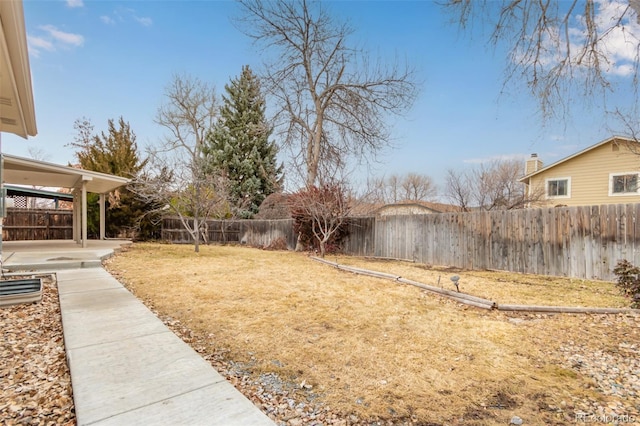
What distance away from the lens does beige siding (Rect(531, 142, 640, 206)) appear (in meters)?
12.1

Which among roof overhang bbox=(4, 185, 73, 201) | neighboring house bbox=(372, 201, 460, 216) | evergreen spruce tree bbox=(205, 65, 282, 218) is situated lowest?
neighboring house bbox=(372, 201, 460, 216)

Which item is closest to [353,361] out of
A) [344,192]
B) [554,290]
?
[554,290]

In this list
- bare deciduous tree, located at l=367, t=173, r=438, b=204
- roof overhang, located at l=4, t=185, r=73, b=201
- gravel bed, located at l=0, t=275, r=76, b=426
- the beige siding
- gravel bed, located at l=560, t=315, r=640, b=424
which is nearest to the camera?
gravel bed, located at l=0, t=275, r=76, b=426

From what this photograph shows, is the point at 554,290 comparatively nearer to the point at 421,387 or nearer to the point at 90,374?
the point at 421,387

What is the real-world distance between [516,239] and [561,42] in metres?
4.70

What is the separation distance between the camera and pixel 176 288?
203 inches

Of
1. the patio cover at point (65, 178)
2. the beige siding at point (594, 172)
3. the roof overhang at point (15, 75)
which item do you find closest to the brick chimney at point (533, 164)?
the beige siding at point (594, 172)

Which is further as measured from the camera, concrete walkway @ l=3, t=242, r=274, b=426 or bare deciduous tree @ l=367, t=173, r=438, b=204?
bare deciduous tree @ l=367, t=173, r=438, b=204

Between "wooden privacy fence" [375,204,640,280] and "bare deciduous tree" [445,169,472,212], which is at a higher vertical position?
"bare deciduous tree" [445,169,472,212]

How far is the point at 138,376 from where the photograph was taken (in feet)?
6.79

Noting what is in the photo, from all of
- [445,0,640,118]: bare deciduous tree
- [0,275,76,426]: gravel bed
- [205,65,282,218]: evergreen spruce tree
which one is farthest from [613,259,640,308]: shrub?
[205,65,282,218]: evergreen spruce tree

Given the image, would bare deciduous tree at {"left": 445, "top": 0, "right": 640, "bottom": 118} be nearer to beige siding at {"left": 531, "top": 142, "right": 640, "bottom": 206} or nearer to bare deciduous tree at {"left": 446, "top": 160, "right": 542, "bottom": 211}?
beige siding at {"left": 531, "top": 142, "right": 640, "bottom": 206}

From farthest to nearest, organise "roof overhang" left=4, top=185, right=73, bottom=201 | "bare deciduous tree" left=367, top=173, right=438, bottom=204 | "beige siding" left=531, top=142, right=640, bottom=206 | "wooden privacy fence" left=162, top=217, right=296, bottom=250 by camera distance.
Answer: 1. "bare deciduous tree" left=367, top=173, right=438, bottom=204
2. "wooden privacy fence" left=162, top=217, right=296, bottom=250
3. "beige siding" left=531, top=142, right=640, bottom=206
4. "roof overhang" left=4, top=185, right=73, bottom=201

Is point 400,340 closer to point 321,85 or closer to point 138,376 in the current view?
point 138,376
